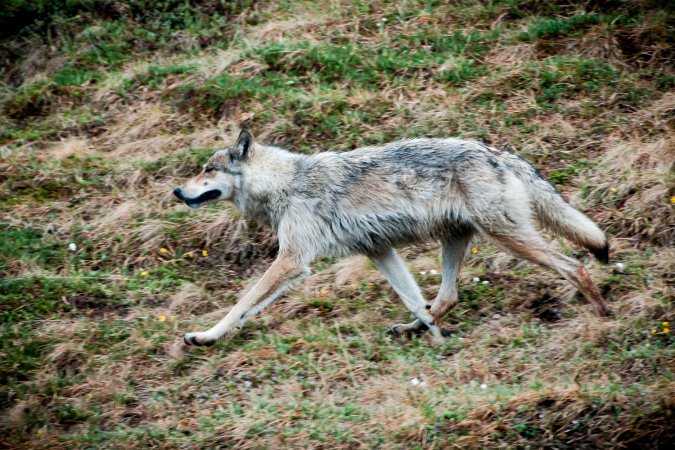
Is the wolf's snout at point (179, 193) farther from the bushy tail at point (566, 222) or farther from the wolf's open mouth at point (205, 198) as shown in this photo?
the bushy tail at point (566, 222)

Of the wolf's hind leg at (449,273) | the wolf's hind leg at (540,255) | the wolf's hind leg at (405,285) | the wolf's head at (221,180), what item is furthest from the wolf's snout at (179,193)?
the wolf's hind leg at (540,255)

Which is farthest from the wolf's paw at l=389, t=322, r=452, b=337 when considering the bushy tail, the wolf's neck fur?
the wolf's neck fur

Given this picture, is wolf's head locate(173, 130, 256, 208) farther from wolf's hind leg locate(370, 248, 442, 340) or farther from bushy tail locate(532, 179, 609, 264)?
bushy tail locate(532, 179, 609, 264)

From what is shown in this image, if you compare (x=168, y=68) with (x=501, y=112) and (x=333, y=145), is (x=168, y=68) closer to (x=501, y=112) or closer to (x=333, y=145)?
(x=333, y=145)

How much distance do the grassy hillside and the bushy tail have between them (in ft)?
2.07

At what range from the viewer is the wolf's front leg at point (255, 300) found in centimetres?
707

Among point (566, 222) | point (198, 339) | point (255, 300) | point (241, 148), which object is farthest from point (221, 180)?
point (566, 222)

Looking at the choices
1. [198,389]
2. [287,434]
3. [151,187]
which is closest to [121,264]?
[151,187]

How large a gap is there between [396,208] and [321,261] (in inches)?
69.8

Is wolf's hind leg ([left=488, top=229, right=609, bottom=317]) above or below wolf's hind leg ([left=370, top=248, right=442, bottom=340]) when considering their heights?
above

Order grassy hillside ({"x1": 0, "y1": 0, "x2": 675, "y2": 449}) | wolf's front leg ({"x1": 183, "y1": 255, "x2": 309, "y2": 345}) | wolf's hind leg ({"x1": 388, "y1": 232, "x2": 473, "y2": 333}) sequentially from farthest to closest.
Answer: wolf's hind leg ({"x1": 388, "y1": 232, "x2": 473, "y2": 333}) → wolf's front leg ({"x1": 183, "y1": 255, "x2": 309, "y2": 345}) → grassy hillside ({"x1": 0, "y1": 0, "x2": 675, "y2": 449})

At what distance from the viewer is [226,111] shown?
10539mm

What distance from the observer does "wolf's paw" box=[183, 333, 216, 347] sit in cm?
712

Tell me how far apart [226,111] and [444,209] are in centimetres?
454
